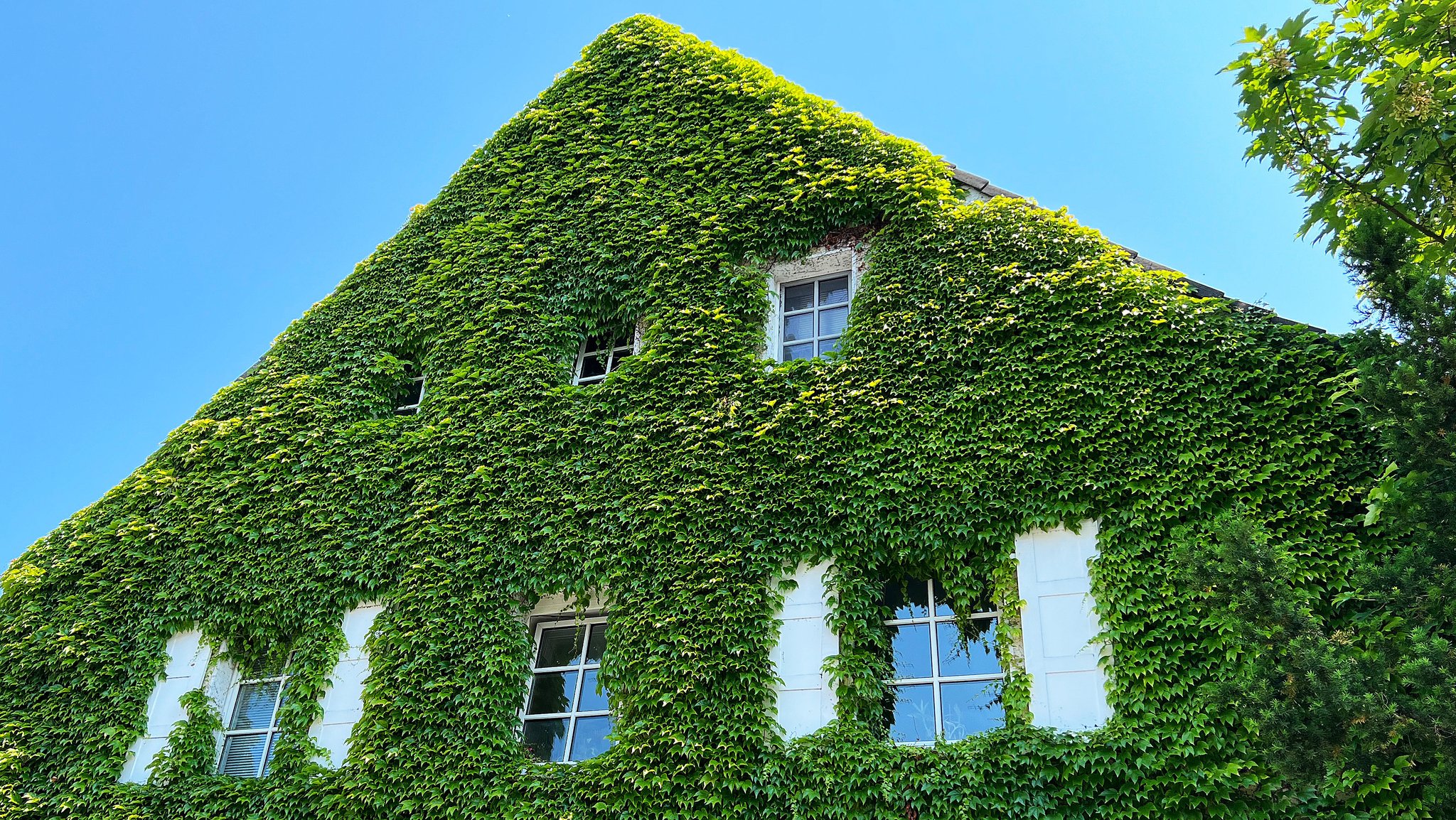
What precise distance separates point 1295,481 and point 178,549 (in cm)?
1166

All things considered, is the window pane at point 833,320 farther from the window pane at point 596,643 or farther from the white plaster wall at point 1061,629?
the window pane at point 596,643

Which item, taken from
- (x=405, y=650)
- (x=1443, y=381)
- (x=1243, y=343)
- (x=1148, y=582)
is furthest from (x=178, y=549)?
(x=1443, y=381)

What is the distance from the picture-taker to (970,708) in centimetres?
812

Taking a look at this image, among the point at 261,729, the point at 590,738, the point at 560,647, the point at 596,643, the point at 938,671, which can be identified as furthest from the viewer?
the point at 261,729

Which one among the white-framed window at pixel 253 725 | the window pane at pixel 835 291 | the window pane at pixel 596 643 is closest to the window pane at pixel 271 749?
the white-framed window at pixel 253 725

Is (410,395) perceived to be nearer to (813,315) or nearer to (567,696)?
(567,696)

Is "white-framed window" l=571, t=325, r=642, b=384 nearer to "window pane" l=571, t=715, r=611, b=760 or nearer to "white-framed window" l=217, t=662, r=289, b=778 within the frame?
"window pane" l=571, t=715, r=611, b=760

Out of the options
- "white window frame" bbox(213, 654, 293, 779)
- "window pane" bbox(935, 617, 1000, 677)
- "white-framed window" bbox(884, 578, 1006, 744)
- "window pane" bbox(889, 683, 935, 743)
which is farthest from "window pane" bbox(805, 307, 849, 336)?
"white window frame" bbox(213, 654, 293, 779)

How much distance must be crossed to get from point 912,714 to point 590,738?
3.01 metres

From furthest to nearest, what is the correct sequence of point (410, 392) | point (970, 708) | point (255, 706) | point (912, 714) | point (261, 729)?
1. point (410, 392)
2. point (255, 706)
3. point (261, 729)
4. point (912, 714)
5. point (970, 708)

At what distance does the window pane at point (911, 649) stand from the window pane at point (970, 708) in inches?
10.5

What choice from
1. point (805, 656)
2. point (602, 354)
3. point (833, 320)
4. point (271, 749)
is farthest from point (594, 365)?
point (271, 749)

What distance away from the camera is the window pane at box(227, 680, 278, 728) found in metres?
10.7

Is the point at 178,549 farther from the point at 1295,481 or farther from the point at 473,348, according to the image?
the point at 1295,481
